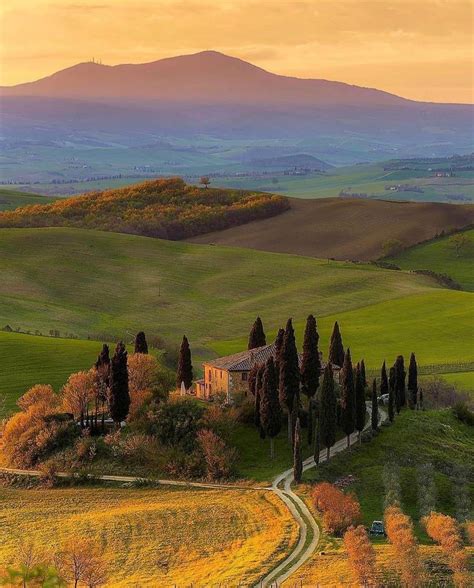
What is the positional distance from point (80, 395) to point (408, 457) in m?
29.5

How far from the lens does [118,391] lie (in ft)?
293

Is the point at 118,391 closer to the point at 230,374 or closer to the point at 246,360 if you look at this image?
the point at 230,374

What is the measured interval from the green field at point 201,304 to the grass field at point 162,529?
97.7ft

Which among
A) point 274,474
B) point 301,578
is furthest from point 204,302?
point 301,578

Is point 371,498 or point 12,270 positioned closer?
point 371,498

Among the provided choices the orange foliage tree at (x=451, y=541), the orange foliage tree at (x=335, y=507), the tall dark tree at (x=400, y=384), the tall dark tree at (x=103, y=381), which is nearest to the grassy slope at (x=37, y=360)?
the tall dark tree at (x=103, y=381)

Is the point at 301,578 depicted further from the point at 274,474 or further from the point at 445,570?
the point at 274,474

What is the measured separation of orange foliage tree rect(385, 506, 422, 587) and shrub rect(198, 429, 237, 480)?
15.7m

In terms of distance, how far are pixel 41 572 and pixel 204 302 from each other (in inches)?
4988

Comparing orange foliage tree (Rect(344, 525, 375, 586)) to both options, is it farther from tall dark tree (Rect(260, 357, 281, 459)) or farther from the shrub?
tall dark tree (Rect(260, 357, 281, 459))

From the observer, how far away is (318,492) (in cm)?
7162

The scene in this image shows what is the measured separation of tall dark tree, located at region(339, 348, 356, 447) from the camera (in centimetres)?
8662

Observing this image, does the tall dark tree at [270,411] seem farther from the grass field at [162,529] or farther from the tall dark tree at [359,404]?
the grass field at [162,529]

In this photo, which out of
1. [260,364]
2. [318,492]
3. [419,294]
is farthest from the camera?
[419,294]
